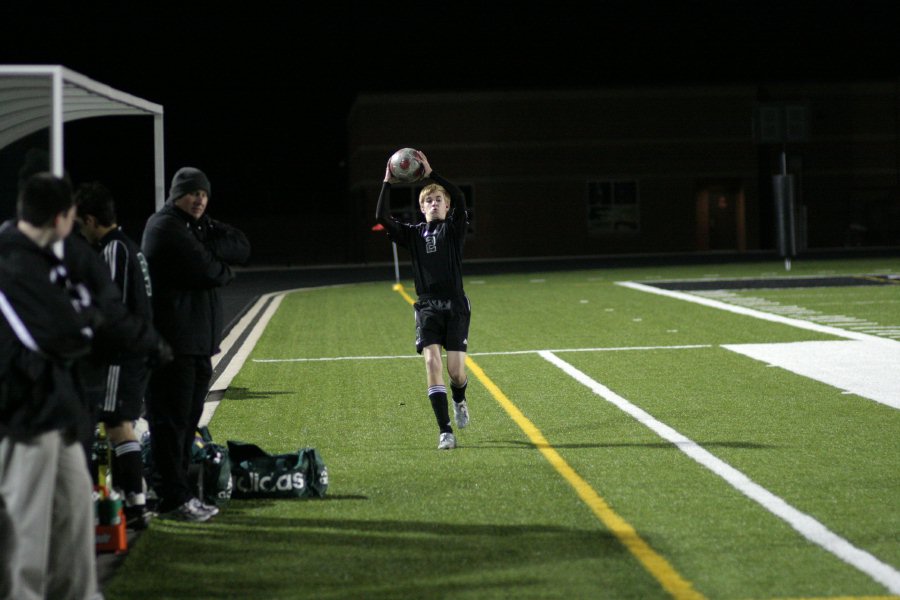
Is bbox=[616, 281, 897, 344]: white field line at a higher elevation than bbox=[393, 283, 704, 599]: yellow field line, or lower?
higher

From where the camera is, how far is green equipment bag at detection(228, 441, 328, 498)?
7.53 meters

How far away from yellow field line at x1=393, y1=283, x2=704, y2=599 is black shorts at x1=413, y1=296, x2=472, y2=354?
0.95m

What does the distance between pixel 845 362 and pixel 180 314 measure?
8.97 metres

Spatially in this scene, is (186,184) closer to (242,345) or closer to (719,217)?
(242,345)

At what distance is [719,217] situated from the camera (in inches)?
2191

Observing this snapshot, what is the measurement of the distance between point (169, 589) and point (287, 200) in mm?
91778

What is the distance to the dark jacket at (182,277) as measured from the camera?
22.5ft

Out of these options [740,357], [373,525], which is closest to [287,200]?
[740,357]

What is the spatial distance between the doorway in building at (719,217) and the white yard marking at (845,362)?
4013 cm

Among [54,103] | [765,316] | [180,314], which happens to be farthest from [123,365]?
[765,316]

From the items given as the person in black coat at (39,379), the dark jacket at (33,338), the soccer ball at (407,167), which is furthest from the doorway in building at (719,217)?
the dark jacket at (33,338)

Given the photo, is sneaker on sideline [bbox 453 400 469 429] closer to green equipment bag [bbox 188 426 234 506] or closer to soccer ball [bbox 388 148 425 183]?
soccer ball [bbox 388 148 425 183]

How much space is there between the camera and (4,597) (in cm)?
522


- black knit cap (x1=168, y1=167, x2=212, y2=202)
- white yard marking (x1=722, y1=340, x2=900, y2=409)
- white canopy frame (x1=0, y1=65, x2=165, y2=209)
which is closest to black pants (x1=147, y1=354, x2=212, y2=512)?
black knit cap (x1=168, y1=167, x2=212, y2=202)
